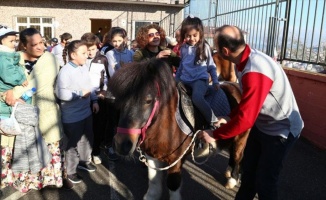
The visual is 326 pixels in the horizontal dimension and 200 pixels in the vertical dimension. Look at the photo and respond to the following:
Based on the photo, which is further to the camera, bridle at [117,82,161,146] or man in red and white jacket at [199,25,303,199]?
bridle at [117,82,161,146]

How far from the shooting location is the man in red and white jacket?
2.04m

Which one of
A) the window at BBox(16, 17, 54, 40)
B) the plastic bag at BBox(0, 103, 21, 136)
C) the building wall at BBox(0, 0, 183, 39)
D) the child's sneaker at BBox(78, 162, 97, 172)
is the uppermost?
the building wall at BBox(0, 0, 183, 39)

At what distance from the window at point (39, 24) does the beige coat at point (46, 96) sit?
1287 cm

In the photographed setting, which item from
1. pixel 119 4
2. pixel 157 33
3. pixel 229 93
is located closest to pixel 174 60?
pixel 157 33

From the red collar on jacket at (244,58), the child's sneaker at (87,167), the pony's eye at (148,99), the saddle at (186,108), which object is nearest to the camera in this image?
the red collar on jacket at (244,58)

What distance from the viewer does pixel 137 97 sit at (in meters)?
2.25

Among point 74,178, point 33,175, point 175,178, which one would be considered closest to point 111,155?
point 74,178

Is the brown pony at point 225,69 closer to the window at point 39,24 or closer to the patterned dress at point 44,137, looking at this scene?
the patterned dress at point 44,137

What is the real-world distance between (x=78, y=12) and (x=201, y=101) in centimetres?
1461

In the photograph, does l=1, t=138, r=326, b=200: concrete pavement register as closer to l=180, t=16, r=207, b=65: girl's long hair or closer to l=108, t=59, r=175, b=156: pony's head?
l=108, t=59, r=175, b=156: pony's head

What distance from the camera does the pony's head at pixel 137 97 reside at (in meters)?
2.21

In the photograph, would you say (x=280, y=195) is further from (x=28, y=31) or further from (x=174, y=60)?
(x=28, y=31)

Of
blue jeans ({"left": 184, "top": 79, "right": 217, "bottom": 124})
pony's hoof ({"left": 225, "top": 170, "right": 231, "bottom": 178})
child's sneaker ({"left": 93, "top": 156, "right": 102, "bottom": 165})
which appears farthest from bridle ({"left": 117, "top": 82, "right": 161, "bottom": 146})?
child's sneaker ({"left": 93, "top": 156, "right": 102, "bottom": 165})

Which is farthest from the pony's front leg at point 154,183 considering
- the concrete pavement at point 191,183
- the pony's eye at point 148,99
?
the pony's eye at point 148,99
